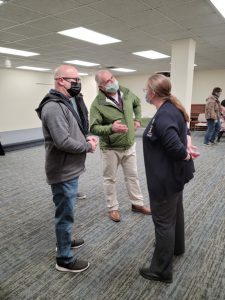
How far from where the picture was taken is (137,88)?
12.0m

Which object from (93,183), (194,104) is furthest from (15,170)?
(194,104)

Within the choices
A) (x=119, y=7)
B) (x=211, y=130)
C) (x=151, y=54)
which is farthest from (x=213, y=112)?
(x=119, y=7)

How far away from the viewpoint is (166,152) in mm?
1404

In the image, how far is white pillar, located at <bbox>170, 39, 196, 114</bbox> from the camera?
16.9ft

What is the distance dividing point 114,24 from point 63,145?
3345 millimetres

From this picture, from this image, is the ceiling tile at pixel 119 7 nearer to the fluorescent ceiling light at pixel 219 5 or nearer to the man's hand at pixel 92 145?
the fluorescent ceiling light at pixel 219 5

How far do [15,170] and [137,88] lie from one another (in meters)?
8.94

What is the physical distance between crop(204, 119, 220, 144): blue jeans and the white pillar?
47.8 inches

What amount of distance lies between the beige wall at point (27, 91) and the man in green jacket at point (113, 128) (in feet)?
27.0

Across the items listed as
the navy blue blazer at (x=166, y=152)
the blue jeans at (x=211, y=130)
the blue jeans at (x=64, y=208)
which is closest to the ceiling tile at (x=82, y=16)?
the navy blue blazer at (x=166, y=152)

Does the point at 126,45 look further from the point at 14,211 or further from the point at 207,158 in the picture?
the point at 14,211

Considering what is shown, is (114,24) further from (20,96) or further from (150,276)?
(20,96)

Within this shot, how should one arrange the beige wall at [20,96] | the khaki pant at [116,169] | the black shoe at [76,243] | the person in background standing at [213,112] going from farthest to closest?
the beige wall at [20,96] → the person in background standing at [213,112] → the khaki pant at [116,169] → the black shoe at [76,243]

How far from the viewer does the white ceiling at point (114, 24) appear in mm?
3244
